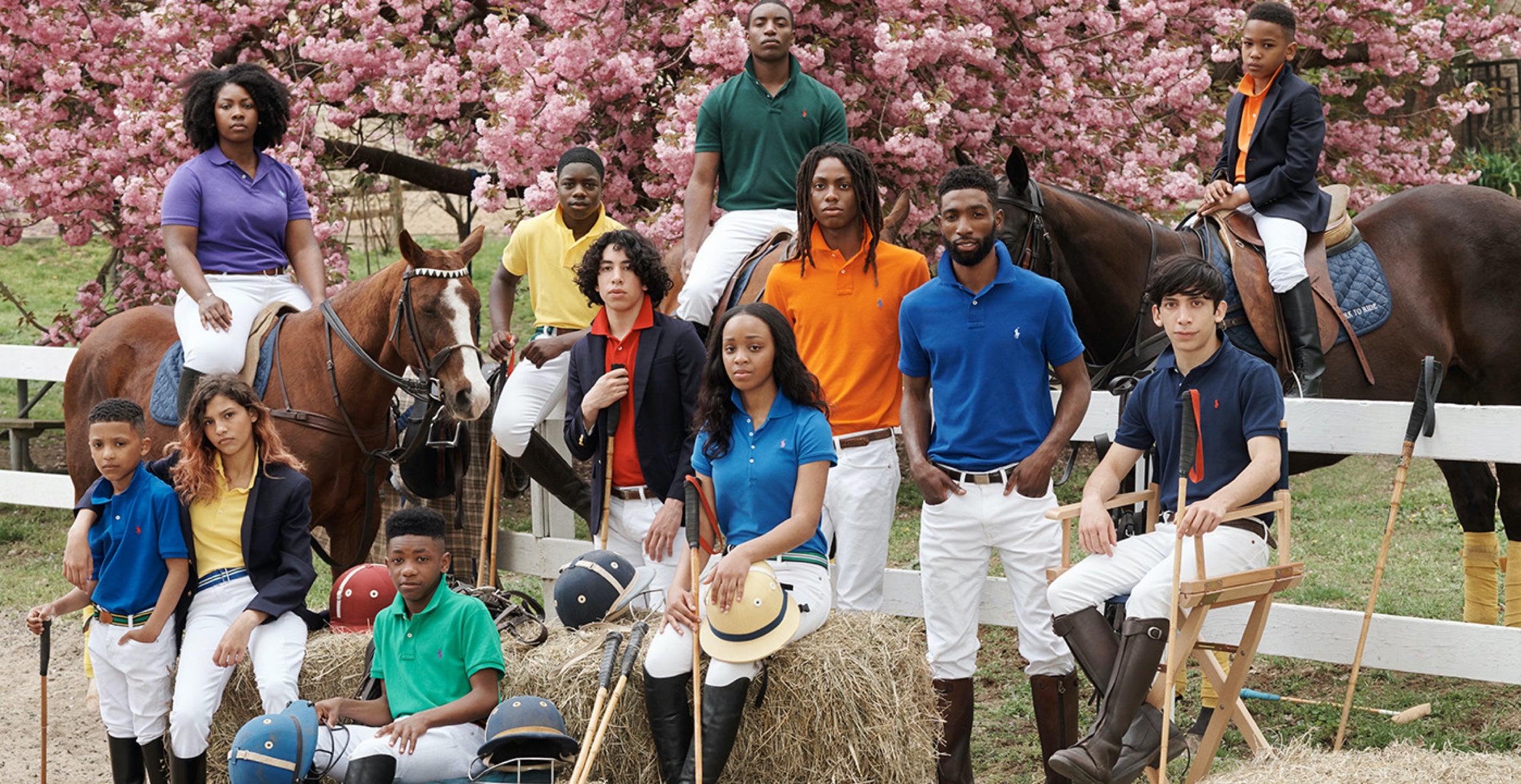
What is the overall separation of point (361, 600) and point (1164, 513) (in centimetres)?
280

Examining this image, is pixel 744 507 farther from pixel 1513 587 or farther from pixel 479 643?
pixel 1513 587

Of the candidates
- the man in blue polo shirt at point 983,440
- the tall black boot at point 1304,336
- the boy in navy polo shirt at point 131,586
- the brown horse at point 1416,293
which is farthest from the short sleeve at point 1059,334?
the boy in navy polo shirt at point 131,586

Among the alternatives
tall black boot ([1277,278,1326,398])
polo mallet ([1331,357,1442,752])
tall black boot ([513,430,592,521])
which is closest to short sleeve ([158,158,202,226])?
tall black boot ([513,430,592,521])

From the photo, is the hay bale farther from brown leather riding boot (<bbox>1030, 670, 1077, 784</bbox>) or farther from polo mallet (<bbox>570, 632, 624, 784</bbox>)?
polo mallet (<bbox>570, 632, 624, 784</bbox>)

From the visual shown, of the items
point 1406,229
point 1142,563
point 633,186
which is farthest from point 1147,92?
point 1142,563

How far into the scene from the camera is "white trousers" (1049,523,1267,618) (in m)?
4.07

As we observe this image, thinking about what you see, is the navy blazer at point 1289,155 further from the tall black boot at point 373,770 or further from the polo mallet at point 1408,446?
the tall black boot at point 373,770

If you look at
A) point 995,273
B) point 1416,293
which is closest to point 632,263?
point 995,273

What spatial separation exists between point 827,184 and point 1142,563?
1597 mm

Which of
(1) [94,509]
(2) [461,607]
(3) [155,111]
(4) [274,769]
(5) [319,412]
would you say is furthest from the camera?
(3) [155,111]

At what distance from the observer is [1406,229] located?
20.6 ft

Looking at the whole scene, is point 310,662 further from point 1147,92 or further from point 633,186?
point 1147,92

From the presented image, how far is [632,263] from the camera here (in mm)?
5008

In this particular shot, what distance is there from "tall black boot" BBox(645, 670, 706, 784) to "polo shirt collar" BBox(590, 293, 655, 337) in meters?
1.35
